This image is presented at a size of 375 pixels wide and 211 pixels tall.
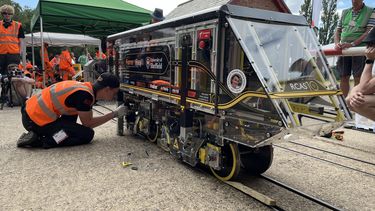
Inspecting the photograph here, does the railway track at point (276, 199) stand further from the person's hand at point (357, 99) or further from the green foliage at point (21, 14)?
the green foliage at point (21, 14)

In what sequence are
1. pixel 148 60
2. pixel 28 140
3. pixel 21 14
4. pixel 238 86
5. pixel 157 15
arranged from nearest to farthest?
pixel 238 86
pixel 148 60
pixel 28 140
pixel 157 15
pixel 21 14

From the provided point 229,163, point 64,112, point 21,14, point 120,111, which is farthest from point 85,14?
point 21,14

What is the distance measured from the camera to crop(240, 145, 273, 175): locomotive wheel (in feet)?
12.9

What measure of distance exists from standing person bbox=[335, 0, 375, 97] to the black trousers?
500 centimetres

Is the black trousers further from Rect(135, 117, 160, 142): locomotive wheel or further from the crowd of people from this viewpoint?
Rect(135, 117, 160, 142): locomotive wheel

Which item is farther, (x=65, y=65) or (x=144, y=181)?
(x=65, y=65)

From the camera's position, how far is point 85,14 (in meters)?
10.2

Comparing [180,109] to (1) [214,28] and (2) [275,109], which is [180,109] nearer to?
(1) [214,28]

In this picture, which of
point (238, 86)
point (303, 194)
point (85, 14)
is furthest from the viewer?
point (85, 14)

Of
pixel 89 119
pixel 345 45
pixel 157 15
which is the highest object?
pixel 157 15

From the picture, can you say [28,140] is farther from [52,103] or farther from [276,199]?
[276,199]

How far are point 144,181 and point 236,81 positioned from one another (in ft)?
5.55

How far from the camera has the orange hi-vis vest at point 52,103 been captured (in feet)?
16.1

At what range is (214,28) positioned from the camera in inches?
133
